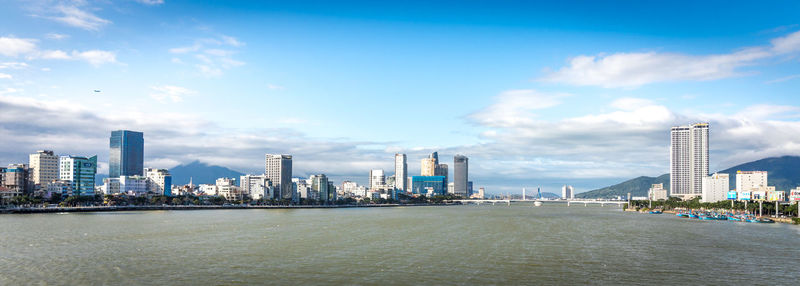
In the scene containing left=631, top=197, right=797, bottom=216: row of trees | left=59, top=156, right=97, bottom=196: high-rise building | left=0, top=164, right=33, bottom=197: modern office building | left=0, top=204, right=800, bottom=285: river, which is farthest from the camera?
left=59, top=156, right=97, bottom=196: high-rise building

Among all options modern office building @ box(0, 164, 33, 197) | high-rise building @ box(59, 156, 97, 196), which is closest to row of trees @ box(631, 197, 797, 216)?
high-rise building @ box(59, 156, 97, 196)

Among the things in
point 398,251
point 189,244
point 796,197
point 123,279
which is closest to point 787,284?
point 398,251

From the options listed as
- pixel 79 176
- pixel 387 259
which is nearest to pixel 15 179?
pixel 79 176

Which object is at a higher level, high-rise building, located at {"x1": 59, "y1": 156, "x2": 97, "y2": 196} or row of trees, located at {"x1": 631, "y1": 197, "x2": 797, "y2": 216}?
high-rise building, located at {"x1": 59, "y1": 156, "x2": 97, "y2": 196}

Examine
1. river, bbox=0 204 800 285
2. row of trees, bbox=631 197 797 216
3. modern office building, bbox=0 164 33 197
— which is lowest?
row of trees, bbox=631 197 797 216

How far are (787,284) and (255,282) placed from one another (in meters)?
32.3

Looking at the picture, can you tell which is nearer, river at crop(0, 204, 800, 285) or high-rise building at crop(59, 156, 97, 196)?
river at crop(0, 204, 800, 285)

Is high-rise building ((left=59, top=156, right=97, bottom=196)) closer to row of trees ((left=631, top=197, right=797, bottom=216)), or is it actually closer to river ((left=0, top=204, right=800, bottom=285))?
river ((left=0, top=204, right=800, bottom=285))

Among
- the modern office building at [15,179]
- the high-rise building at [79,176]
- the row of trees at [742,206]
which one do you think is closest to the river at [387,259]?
the row of trees at [742,206]

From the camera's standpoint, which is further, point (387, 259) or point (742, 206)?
point (742, 206)

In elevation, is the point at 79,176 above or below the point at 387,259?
above

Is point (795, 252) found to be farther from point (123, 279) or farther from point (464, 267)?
point (123, 279)

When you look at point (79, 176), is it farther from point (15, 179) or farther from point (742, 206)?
point (742, 206)

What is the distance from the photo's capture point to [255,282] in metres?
33.9
